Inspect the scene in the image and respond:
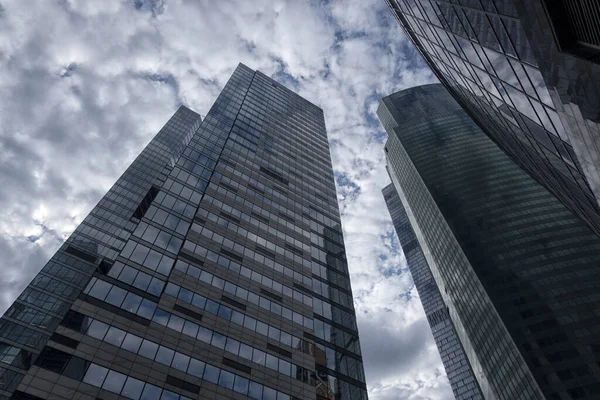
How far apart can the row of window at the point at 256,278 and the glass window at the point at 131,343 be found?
1102cm

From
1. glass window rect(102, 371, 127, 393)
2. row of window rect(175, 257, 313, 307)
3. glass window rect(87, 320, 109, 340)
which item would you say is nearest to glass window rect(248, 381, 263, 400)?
glass window rect(102, 371, 127, 393)

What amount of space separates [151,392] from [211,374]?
20.3 ft

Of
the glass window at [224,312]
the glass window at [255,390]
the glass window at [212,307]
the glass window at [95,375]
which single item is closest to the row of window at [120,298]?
the glass window at [212,307]

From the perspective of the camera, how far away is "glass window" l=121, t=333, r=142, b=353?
118 ft

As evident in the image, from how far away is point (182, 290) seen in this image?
4472cm

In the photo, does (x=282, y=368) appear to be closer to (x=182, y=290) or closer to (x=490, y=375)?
(x=182, y=290)

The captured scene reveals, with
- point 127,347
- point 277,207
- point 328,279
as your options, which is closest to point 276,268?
point 328,279

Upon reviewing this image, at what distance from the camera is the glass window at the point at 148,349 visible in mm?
36500

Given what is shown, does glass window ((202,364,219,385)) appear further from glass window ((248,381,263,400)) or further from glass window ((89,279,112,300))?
glass window ((89,279,112,300))

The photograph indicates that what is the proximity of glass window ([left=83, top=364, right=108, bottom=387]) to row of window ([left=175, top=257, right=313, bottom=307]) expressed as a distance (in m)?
15.3

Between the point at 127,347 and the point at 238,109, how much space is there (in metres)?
67.7

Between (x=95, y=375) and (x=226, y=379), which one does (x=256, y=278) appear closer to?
(x=226, y=379)

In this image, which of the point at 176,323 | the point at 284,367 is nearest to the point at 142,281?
the point at 176,323

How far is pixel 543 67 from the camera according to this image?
1675 centimetres
